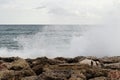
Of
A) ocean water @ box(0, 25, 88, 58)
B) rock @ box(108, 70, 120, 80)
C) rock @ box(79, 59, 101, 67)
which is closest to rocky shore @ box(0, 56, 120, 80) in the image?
rock @ box(108, 70, 120, 80)

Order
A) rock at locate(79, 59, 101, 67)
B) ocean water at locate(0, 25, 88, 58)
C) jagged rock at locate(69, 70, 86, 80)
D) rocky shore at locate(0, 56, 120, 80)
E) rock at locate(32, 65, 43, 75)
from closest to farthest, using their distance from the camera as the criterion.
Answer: jagged rock at locate(69, 70, 86, 80) → rocky shore at locate(0, 56, 120, 80) → rock at locate(32, 65, 43, 75) → rock at locate(79, 59, 101, 67) → ocean water at locate(0, 25, 88, 58)

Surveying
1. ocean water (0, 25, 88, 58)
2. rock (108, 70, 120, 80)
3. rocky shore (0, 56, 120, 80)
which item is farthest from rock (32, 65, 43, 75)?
ocean water (0, 25, 88, 58)

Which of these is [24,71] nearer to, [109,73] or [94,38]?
[109,73]

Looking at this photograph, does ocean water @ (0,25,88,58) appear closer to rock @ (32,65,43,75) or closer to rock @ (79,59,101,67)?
rock @ (79,59,101,67)

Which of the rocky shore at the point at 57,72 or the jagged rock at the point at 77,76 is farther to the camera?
the rocky shore at the point at 57,72

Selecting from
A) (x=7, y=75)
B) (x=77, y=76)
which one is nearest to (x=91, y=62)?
(x=77, y=76)

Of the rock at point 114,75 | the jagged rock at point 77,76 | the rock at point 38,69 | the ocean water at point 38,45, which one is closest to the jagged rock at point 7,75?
the rock at point 38,69

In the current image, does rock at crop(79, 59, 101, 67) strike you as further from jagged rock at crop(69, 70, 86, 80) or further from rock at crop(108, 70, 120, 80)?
jagged rock at crop(69, 70, 86, 80)

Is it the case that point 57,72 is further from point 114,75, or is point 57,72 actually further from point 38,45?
point 38,45

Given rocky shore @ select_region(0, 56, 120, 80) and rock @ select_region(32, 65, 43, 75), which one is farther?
rock @ select_region(32, 65, 43, 75)

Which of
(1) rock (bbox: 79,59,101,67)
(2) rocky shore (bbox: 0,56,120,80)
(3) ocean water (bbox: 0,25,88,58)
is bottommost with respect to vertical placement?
(3) ocean water (bbox: 0,25,88,58)

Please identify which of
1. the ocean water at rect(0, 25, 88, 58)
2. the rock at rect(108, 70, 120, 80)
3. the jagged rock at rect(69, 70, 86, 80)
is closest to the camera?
the jagged rock at rect(69, 70, 86, 80)

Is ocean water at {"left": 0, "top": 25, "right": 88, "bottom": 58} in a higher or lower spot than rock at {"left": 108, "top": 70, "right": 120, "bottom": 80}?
lower

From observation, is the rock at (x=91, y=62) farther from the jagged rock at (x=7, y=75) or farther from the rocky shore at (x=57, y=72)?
the jagged rock at (x=7, y=75)
